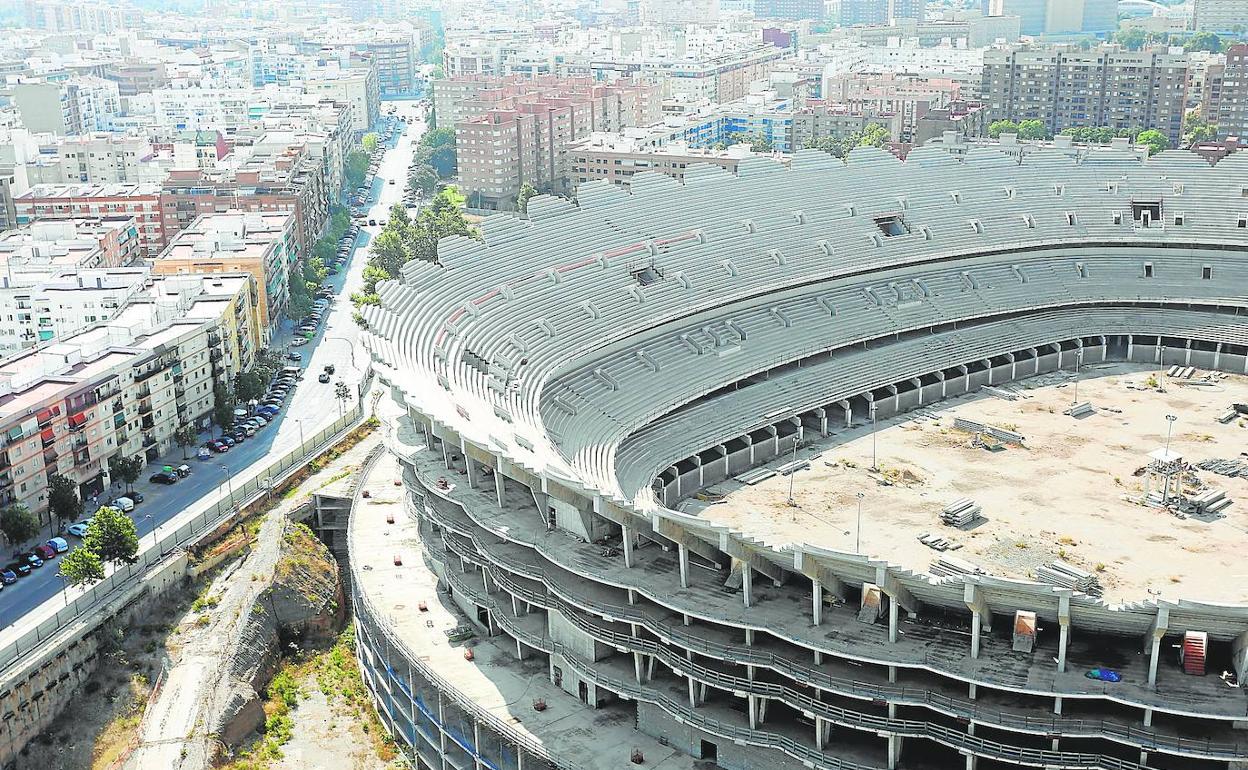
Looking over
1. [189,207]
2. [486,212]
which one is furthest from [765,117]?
[189,207]

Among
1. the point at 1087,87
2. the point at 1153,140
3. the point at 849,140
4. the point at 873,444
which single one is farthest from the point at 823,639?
the point at 1087,87

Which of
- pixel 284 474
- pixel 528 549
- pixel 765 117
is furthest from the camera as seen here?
pixel 765 117

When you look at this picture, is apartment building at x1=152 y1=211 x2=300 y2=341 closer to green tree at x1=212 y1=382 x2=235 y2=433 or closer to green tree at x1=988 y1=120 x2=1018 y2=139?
green tree at x1=212 y1=382 x2=235 y2=433

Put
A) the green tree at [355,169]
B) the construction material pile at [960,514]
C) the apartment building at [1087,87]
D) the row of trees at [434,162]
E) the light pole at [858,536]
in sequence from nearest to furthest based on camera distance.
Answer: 1. the light pole at [858,536]
2. the construction material pile at [960,514]
3. the row of trees at [434,162]
4. the apartment building at [1087,87]
5. the green tree at [355,169]

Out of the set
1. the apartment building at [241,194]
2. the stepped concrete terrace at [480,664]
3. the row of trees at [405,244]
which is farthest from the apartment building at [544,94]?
the stepped concrete terrace at [480,664]

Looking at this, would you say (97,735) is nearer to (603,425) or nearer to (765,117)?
(603,425)

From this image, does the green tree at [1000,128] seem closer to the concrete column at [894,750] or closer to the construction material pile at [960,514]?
the construction material pile at [960,514]
